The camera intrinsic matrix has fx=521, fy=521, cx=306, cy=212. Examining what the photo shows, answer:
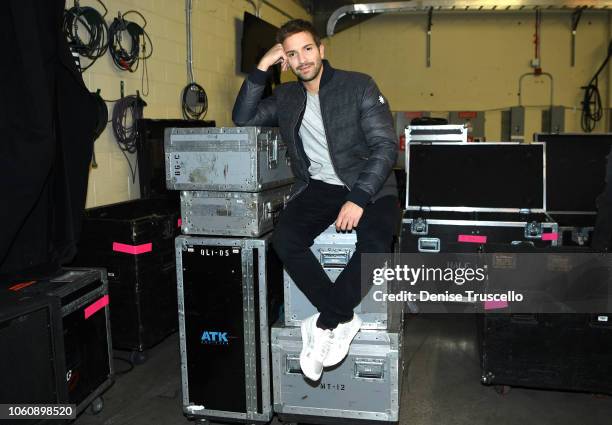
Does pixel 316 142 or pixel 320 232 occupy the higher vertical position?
pixel 316 142

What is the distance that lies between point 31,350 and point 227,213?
90cm

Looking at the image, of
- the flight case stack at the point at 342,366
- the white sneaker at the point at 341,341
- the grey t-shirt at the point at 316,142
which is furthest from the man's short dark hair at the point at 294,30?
the white sneaker at the point at 341,341

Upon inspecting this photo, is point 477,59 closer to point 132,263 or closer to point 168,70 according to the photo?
point 168,70

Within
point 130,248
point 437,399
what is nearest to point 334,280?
point 437,399

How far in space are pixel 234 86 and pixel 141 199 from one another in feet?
6.23

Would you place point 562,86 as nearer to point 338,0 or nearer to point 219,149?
point 338,0

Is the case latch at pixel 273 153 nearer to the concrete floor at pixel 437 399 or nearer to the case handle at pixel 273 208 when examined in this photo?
the case handle at pixel 273 208

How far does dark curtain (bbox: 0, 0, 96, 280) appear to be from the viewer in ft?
6.63

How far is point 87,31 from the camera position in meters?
2.98

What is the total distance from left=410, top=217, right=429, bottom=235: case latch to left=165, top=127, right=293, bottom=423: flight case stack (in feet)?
4.64

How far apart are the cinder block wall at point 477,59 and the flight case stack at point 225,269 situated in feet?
17.6

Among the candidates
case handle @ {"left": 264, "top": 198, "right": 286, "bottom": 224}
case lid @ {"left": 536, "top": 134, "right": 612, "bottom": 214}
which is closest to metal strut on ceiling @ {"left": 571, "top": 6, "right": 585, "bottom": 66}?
case lid @ {"left": 536, "top": 134, "right": 612, "bottom": 214}

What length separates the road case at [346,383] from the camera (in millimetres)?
2166

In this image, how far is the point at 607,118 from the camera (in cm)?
680
